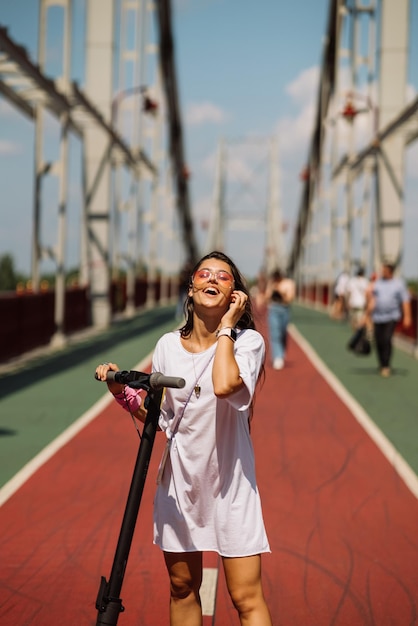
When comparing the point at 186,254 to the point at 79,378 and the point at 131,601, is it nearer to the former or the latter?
the point at 79,378

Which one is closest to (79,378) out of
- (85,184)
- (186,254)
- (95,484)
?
(95,484)

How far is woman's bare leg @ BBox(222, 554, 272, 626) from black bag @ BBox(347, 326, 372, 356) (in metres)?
13.0

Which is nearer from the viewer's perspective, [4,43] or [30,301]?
[4,43]

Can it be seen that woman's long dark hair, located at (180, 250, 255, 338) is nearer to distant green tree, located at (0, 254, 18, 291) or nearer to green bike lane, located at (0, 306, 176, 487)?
green bike lane, located at (0, 306, 176, 487)

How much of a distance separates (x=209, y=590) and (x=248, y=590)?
1.66 metres

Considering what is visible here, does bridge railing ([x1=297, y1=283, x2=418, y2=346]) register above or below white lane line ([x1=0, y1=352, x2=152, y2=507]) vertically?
above

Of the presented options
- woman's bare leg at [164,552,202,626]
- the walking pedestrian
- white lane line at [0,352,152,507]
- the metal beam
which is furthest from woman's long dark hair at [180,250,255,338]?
the metal beam

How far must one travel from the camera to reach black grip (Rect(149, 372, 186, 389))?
9.49ft

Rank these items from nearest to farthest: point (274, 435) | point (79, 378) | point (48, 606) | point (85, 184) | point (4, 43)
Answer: point (48, 606)
point (274, 435)
point (4, 43)
point (79, 378)
point (85, 184)

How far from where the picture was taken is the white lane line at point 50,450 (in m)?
6.68

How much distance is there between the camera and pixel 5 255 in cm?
6725

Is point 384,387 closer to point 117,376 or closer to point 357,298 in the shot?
point 357,298

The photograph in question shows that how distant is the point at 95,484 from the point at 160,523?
377 centimetres

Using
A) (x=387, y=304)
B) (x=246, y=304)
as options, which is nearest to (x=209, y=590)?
(x=246, y=304)
